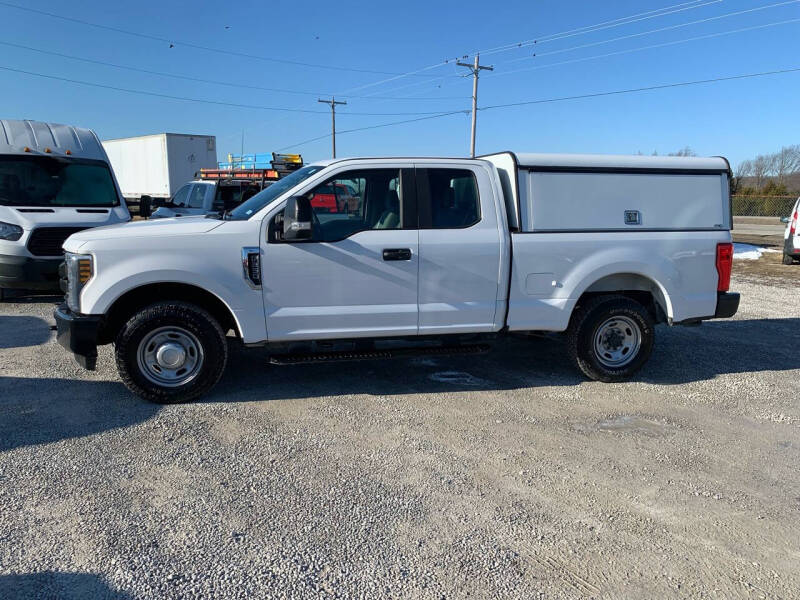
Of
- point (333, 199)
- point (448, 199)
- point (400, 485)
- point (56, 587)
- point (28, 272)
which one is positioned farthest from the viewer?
point (28, 272)

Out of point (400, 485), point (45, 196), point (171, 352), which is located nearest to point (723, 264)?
point (400, 485)

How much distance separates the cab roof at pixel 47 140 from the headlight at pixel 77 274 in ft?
17.6

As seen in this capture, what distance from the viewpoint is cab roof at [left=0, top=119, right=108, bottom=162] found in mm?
9047

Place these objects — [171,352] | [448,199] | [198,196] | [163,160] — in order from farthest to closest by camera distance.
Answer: [163,160], [198,196], [448,199], [171,352]

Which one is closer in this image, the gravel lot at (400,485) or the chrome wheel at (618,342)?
the gravel lot at (400,485)

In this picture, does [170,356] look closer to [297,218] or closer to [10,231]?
[297,218]

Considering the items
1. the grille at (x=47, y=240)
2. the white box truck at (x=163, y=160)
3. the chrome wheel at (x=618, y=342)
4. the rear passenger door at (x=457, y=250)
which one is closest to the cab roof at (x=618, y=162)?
the rear passenger door at (x=457, y=250)

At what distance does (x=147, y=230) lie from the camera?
16.0ft

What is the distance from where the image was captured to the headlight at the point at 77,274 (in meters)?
4.76

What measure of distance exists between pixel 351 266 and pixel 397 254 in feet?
1.31

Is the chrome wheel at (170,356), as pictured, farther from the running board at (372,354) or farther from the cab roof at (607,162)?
the cab roof at (607,162)

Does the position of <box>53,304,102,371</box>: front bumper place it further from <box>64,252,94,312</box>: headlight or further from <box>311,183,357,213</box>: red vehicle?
<box>311,183,357,213</box>: red vehicle

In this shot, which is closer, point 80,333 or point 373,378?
point 80,333

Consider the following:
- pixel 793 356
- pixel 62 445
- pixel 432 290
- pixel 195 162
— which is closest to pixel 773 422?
pixel 793 356
